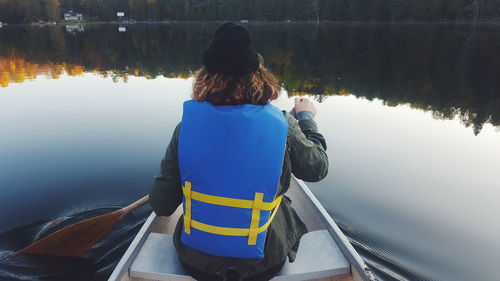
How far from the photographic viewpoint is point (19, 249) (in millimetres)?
3951

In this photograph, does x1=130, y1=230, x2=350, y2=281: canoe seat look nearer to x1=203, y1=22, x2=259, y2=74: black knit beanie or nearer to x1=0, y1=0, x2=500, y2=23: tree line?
x1=203, y1=22, x2=259, y2=74: black knit beanie

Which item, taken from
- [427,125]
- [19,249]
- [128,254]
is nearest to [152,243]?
[128,254]

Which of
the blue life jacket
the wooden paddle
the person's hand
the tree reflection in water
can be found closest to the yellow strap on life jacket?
the blue life jacket

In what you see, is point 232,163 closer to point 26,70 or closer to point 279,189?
point 279,189

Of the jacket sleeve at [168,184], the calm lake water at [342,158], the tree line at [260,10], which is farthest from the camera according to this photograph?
the tree line at [260,10]

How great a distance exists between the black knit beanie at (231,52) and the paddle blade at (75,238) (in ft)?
8.56

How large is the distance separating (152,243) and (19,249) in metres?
2.47

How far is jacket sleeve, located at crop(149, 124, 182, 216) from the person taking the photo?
1.86 metres

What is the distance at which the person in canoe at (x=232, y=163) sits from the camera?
173 centimetres

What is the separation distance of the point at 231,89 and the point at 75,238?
113 inches

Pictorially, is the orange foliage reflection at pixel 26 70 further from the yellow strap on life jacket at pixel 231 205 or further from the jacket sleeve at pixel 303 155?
the jacket sleeve at pixel 303 155

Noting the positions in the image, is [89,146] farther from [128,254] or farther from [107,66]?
[107,66]

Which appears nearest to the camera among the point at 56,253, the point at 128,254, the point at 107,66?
the point at 128,254

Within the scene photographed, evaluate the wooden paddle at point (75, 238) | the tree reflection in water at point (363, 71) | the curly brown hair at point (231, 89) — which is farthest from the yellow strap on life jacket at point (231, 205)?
the tree reflection in water at point (363, 71)
